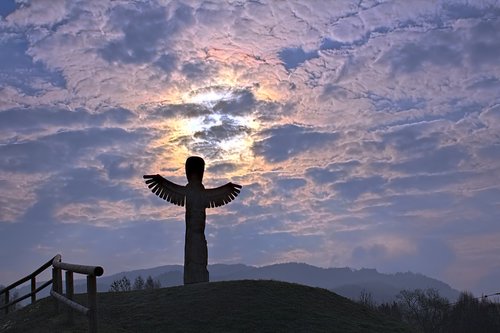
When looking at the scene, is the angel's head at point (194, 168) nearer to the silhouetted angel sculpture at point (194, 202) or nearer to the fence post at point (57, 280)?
the silhouetted angel sculpture at point (194, 202)

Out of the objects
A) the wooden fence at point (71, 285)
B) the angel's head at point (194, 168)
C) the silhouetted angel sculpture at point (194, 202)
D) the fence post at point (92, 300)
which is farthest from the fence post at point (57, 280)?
the angel's head at point (194, 168)

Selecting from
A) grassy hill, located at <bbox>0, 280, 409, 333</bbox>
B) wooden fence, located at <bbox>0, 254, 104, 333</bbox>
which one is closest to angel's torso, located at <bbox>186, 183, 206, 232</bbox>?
grassy hill, located at <bbox>0, 280, 409, 333</bbox>

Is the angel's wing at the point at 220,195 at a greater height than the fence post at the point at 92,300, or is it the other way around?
the angel's wing at the point at 220,195

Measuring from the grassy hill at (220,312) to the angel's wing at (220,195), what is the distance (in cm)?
444

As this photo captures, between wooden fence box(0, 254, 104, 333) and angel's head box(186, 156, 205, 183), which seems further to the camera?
angel's head box(186, 156, 205, 183)

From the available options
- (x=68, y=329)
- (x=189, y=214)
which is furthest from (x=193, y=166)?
(x=68, y=329)

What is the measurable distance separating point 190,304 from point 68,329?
4.52 m

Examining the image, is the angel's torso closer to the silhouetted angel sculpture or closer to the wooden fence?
the silhouetted angel sculpture

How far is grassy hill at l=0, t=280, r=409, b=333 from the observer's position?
1614cm

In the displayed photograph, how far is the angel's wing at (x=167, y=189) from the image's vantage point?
935 inches

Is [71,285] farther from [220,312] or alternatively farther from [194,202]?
[194,202]

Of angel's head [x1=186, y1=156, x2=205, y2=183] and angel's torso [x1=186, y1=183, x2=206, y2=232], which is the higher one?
angel's head [x1=186, y1=156, x2=205, y2=183]

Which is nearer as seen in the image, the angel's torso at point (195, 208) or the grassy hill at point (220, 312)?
the grassy hill at point (220, 312)

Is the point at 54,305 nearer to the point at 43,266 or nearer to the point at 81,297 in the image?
the point at 43,266
